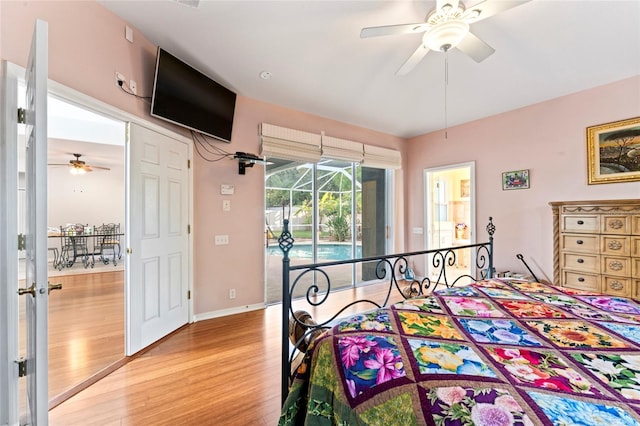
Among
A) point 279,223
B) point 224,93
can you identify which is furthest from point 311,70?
point 279,223

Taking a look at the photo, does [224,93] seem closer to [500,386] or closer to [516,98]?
[500,386]

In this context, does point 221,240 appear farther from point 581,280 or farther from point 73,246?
point 73,246

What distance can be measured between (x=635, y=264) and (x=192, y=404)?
410cm

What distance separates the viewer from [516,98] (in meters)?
3.42

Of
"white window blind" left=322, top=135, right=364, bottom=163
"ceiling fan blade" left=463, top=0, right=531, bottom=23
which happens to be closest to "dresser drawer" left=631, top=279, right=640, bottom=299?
"ceiling fan blade" left=463, top=0, right=531, bottom=23

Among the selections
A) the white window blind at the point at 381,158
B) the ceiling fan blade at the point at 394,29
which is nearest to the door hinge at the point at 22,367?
the ceiling fan blade at the point at 394,29

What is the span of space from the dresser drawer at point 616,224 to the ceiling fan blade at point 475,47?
2292 mm

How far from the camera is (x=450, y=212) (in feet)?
18.9

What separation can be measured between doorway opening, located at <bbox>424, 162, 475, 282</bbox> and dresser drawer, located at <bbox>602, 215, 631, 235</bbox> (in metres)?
1.58

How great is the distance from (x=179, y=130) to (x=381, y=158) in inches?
127

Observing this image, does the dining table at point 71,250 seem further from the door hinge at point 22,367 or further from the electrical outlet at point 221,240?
the door hinge at point 22,367

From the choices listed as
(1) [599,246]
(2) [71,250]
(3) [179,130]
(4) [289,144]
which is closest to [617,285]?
(1) [599,246]

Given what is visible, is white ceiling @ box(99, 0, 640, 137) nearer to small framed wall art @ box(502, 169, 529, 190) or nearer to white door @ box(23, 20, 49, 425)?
small framed wall art @ box(502, 169, 529, 190)

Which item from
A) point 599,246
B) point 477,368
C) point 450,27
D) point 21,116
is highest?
A: point 450,27
